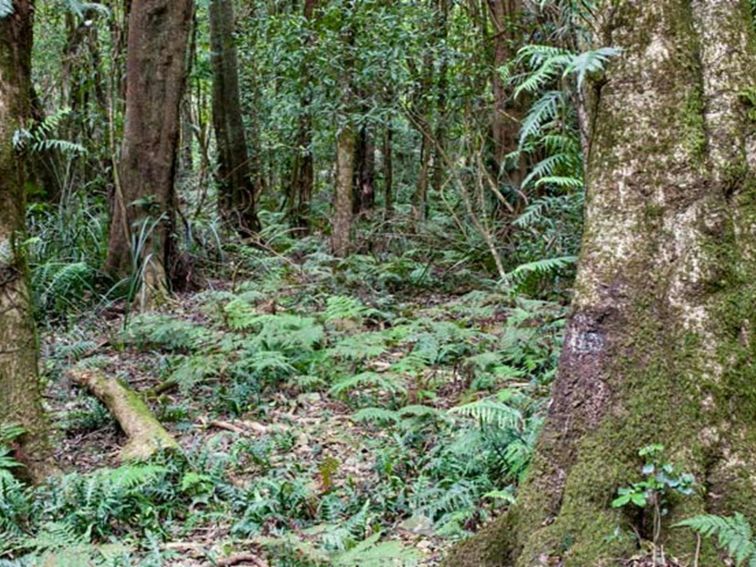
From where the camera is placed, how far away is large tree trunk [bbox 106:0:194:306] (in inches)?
331

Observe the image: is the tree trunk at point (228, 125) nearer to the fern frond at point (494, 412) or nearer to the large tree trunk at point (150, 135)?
the large tree trunk at point (150, 135)

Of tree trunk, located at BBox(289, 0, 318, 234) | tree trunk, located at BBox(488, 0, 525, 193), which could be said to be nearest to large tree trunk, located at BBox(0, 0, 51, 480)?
tree trunk, located at BBox(488, 0, 525, 193)

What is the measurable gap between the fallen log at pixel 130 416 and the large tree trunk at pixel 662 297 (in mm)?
2314

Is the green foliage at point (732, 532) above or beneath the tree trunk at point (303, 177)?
beneath

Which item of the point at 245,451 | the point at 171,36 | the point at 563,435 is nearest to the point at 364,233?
the point at 171,36

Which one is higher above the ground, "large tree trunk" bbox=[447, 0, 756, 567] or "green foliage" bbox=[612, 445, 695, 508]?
"large tree trunk" bbox=[447, 0, 756, 567]

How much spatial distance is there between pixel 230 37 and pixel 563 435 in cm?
1054

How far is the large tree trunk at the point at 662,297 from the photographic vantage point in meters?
2.40

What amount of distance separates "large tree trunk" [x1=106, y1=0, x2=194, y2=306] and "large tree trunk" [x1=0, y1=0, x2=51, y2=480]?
4.53 metres

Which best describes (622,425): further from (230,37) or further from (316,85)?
(230,37)

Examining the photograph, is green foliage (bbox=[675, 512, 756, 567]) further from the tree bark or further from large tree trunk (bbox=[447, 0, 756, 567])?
the tree bark

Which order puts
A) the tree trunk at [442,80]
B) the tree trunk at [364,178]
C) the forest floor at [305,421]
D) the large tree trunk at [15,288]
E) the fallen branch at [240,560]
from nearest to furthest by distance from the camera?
1. the fallen branch at [240,560]
2. the forest floor at [305,421]
3. the large tree trunk at [15,288]
4. the tree trunk at [442,80]
5. the tree trunk at [364,178]

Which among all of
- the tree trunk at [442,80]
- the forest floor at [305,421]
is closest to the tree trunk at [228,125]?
the tree trunk at [442,80]

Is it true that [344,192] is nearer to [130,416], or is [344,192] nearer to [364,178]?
[364,178]
